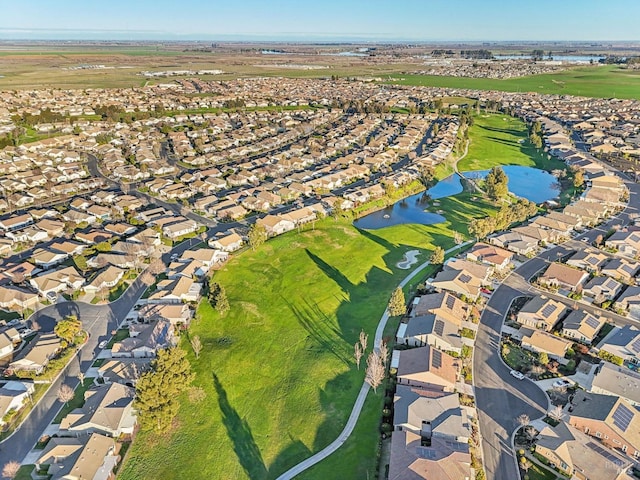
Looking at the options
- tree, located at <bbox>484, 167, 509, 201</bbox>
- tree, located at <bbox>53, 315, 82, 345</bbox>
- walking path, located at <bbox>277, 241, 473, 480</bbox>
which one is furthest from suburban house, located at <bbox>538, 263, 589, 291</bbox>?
tree, located at <bbox>53, 315, 82, 345</bbox>

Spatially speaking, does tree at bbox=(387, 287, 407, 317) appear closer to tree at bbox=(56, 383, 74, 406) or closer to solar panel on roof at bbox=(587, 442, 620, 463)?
solar panel on roof at bbox=(587, 442, 620, 463)

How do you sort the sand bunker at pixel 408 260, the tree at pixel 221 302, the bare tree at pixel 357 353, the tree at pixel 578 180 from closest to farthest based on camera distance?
1. the bare tree at pixel 357 353
2. the tree at pixel 221 302
3. the sand bunker at pixel 408 260
4. the tree at pixel 578 180

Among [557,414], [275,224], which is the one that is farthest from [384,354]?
[275,224]

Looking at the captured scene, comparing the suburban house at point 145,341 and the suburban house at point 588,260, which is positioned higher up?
the suburban house at point 588,260

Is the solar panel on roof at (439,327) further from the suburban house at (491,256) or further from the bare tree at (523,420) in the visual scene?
the suburban house at (491,256)

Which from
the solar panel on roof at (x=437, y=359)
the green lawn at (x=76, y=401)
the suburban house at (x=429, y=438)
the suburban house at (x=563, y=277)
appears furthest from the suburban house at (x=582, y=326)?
the green lawn at (x=76, y=401)

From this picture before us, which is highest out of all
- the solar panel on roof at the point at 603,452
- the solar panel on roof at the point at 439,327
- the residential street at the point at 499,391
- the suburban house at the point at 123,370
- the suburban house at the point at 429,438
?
the solar panel on roof at the point at 439,327
